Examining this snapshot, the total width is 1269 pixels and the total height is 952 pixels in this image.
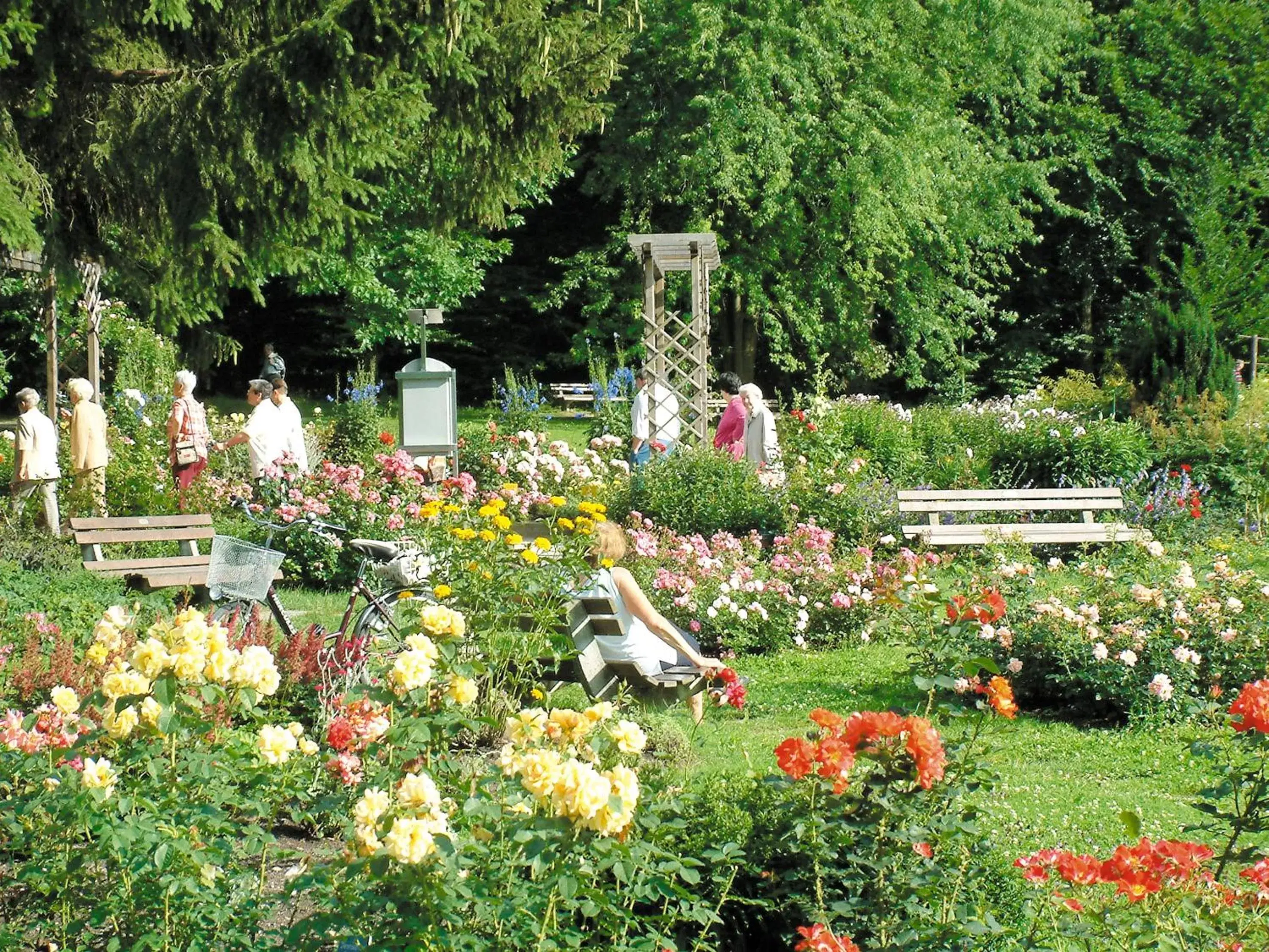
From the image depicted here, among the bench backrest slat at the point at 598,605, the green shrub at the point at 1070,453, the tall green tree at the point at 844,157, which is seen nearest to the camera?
the bench backrest slat at the point at 598,605

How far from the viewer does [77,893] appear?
3162 mm

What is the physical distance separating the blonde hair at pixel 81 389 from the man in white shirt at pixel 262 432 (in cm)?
121

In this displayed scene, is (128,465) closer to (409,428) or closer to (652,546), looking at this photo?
(409,428)

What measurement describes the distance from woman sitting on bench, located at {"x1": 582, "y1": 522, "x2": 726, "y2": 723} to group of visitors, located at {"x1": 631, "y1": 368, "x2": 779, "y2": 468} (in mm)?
4730

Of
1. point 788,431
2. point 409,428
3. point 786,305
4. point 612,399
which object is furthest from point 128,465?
point 786,305

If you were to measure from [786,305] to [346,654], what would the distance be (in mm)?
20571

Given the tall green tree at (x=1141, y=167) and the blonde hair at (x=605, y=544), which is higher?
the tall green tree at (x=1141, y=167)

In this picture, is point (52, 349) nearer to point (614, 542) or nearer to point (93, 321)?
point (93, 321)

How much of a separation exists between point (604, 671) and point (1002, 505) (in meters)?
6.18

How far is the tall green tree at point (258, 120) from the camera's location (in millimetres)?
8805

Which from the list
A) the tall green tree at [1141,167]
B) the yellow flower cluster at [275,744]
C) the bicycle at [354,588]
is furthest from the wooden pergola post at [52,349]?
the tall green tree at [1141,167]

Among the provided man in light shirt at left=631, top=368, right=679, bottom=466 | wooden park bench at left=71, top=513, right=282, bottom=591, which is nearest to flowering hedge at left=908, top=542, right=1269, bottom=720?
wooden park bench at left=71, top=513, right=282, bottom=591

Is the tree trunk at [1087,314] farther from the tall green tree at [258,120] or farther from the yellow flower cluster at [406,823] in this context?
the yellow flower cluster at [406,823]

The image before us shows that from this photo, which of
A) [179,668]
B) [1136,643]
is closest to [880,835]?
[179,668]
